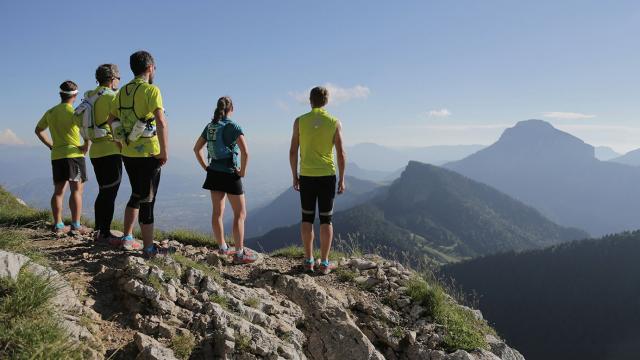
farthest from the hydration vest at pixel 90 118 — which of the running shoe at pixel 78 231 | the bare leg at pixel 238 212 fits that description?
the bare leg at pixel 238 212

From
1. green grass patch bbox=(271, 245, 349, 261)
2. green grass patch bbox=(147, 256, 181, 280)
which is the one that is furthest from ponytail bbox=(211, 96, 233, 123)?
green grass patch bbox=(271, 245, 349, 261)

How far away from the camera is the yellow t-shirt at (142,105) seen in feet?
20.7

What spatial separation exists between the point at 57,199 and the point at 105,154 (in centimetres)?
179

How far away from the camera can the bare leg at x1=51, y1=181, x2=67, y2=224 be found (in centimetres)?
802

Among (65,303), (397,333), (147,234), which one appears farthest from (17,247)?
(397,333)

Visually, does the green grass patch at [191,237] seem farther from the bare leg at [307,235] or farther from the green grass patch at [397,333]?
the green grass patch at [397,333]

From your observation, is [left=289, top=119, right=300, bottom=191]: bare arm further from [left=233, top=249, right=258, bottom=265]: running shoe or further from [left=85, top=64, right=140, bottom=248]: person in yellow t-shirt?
[left=85, top=64, right=140, bottom=248]: person in yellow t-shirt

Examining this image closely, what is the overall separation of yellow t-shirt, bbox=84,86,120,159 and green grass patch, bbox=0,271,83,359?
3.54 m

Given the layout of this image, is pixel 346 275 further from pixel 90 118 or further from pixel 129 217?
pixel 90 118

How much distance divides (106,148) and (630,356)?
122 metres

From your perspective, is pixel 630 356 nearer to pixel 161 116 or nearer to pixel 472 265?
pixel 472 265

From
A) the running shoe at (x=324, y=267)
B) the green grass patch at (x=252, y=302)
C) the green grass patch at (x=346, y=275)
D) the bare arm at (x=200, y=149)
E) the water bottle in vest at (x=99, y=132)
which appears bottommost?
the green grass patch at (x=346, y=275)

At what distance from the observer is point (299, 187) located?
303 inches

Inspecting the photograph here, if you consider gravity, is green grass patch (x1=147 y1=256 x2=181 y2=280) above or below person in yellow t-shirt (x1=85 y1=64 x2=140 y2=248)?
below
